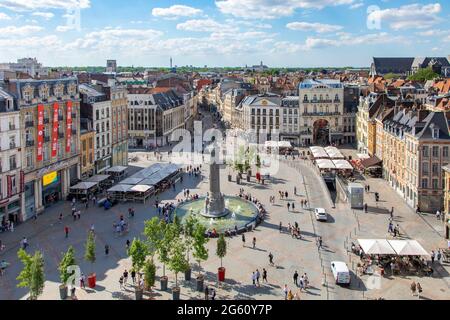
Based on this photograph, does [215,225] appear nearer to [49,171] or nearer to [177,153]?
[49,171]

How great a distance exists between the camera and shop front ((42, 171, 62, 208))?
5834 centimetres

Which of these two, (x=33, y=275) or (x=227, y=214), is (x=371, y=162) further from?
(x=33, y=275)

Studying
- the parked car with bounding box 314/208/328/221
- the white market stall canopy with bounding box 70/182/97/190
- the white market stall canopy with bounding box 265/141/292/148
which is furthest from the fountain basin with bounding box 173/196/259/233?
the white market stall canopy with bounding box 265/141/292/148

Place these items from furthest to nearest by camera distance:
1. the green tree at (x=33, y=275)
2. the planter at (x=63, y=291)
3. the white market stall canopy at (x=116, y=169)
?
1. the white market stall canopy at (x=116, y=169)
2. the planter at (x=63, y=291)
3. the green tree at (x=33, y=275)

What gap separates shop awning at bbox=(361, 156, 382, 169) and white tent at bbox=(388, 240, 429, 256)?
129 feet

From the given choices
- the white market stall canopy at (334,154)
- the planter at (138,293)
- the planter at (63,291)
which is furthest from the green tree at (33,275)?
the white market stall canopy at (334,154)

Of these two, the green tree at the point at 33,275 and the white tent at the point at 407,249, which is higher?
the green tree at the point at 33,275

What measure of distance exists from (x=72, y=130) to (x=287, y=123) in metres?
60.7

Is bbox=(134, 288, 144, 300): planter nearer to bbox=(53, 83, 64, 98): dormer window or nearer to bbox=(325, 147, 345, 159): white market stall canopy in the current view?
bbox=(53, 83, 64, 98): dormer window

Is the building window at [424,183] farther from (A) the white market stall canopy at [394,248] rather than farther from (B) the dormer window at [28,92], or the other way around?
(B) the dormer window at [28,92]

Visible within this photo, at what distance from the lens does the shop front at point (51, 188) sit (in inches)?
2297

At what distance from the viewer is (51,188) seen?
60.2 meters

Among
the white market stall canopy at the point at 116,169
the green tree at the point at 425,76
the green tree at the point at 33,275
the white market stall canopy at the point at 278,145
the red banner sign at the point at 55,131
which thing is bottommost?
the green tree at the point at 33,275

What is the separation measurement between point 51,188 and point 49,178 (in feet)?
5.36
